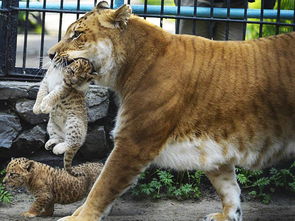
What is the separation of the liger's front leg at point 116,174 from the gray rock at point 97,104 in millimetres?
1796

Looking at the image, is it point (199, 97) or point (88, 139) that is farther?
point (88, 139)

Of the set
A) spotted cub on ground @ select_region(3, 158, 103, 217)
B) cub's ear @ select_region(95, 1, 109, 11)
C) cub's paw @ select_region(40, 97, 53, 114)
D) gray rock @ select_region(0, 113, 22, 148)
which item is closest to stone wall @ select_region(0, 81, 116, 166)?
gray rock @ select_region(0, 113, 22, 148)

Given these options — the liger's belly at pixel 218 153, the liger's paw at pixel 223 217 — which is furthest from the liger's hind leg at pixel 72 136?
the liger's paw at pixel 223 217

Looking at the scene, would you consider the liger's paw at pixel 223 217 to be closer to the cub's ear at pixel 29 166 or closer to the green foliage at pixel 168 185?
the green foliage at pixel 168 185

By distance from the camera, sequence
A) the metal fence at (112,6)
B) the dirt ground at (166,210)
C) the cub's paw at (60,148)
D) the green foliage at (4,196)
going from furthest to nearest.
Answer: the metal fence at (112,6) → the green foliage at (4,196) → the dirt ground at (166,210) → the cub's paw at (60,148)

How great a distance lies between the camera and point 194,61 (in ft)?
17.8

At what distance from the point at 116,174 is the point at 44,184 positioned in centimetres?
122

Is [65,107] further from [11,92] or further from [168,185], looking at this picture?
[168,185]

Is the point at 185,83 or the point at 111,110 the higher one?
the point at 185,83

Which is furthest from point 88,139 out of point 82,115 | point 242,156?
point 242,156

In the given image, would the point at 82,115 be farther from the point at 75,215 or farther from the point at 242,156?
the point at 242,156

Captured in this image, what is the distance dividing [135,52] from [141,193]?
190cm

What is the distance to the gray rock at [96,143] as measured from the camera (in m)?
6.98

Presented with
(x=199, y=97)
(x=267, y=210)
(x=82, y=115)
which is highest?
(x=199, y=97)
